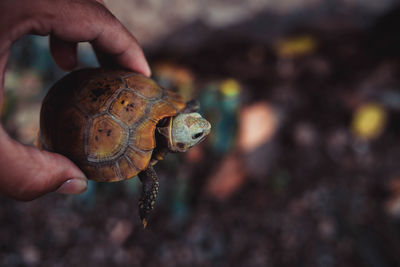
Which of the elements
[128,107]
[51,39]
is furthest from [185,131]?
[51,39]

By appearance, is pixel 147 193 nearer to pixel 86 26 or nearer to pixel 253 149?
pixel 86 26

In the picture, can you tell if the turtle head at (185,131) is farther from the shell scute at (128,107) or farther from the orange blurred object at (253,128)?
the orange blurred object at (253,128)

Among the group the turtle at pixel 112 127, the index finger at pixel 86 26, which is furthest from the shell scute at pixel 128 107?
the index finger at pixel 86 26

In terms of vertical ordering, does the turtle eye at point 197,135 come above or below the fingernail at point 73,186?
above

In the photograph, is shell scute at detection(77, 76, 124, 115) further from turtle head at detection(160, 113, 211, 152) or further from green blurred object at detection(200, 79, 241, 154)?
green blurred object at detection(200, 79, 241, 154)

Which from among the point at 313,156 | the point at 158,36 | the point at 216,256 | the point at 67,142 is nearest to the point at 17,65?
the point at 158,36

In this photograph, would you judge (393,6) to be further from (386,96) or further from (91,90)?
(91,90)

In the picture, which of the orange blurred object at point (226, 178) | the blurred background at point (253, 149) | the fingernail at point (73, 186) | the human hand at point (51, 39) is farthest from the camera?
the orange blurred object at point (226, 178)
